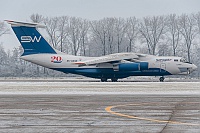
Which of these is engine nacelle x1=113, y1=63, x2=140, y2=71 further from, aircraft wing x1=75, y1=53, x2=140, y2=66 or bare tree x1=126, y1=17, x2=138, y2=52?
bare tree x1=126, y1=17, x2=138, y2=52

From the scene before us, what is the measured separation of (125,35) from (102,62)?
58.5 meters

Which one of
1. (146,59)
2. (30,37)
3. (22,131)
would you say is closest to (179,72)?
(146,59)

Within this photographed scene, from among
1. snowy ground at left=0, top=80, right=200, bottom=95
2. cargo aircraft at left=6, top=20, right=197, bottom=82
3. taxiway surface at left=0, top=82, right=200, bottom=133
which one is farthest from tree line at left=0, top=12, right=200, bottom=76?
taxiway surface at left=0, top=82, right=200, bottom=133

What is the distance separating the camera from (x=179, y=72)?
58094mm

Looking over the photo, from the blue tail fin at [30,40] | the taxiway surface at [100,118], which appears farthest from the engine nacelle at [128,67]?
the taxiway surface at [100,118]

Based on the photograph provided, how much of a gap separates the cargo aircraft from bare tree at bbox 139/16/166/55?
1936 inches

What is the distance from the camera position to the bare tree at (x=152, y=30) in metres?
108

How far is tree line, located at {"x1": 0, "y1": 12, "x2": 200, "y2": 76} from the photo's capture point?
4281 inches

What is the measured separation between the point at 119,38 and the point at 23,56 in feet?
190

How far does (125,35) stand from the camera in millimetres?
115125

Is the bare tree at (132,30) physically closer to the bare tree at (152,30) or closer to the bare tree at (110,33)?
the bare tree at (152,30)

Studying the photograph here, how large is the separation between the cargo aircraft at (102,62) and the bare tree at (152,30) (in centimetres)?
4918

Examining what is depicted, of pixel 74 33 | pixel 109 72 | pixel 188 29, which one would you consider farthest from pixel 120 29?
pixel 109 72

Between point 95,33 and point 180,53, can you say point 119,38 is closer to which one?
point 95,33
